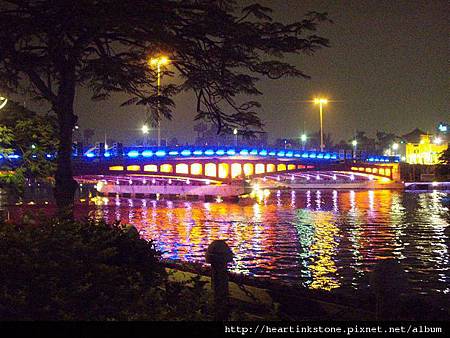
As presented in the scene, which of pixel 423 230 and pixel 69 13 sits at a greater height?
pixel 69 13

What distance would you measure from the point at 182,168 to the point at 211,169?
9.45 m

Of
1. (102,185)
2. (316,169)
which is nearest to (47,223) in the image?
(316,169)

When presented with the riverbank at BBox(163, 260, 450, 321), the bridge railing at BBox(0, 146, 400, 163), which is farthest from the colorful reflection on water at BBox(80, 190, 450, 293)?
the bridge railing at BBox(0, 146, 400, 163)

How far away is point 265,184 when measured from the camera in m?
152

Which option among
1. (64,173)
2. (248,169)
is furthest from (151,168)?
(64,173)

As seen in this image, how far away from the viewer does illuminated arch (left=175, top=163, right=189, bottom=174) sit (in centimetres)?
9905

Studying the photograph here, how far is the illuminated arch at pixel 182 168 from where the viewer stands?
99.1 metres

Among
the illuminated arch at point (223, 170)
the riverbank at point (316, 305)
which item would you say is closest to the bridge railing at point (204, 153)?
the illuminated arch at point (223, 170)

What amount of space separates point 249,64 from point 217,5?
154 cm

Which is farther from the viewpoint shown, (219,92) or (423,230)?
(423,230)

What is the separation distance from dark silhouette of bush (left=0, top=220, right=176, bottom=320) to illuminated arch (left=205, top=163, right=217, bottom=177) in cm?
9679

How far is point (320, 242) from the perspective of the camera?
121 ft

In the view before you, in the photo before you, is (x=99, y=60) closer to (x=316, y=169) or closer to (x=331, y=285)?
(x=331, y=285)

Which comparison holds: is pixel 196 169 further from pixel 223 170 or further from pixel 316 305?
pixel 316 305
